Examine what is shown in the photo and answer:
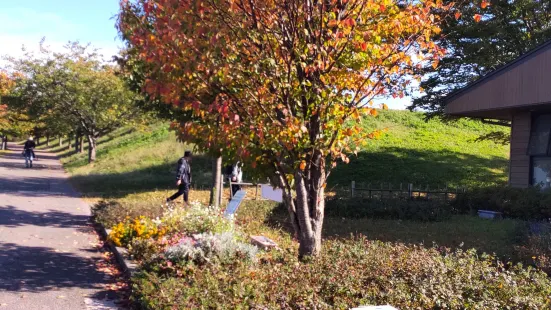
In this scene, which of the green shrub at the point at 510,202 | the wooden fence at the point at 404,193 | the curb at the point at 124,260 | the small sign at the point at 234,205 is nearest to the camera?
the curb at the point at 124,260

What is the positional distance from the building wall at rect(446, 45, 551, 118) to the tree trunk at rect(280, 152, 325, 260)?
8519mm

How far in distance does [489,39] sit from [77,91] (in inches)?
842

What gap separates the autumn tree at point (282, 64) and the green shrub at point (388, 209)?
735cm

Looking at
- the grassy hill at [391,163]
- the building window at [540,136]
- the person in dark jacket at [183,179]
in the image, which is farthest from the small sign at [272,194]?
the building window at [540,136]

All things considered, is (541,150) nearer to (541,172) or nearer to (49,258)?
(541,172)

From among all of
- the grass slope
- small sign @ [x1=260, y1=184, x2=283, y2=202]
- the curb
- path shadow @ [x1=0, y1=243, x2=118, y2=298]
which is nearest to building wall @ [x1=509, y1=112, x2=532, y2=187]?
the grass slope

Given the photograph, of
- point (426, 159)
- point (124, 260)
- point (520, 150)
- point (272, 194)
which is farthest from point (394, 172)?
point (124, 260)

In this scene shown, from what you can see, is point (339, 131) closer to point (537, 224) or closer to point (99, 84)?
point (537, 224)

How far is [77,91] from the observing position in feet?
97.2

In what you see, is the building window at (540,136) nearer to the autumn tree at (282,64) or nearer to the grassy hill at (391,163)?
the grassy hill at (391,163)

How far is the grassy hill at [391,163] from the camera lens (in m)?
20.4

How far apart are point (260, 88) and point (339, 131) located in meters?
0.98

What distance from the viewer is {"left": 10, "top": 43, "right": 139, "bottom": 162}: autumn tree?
2988 centimetres

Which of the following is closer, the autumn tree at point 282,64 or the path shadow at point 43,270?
the autumn tree at point 282,64
